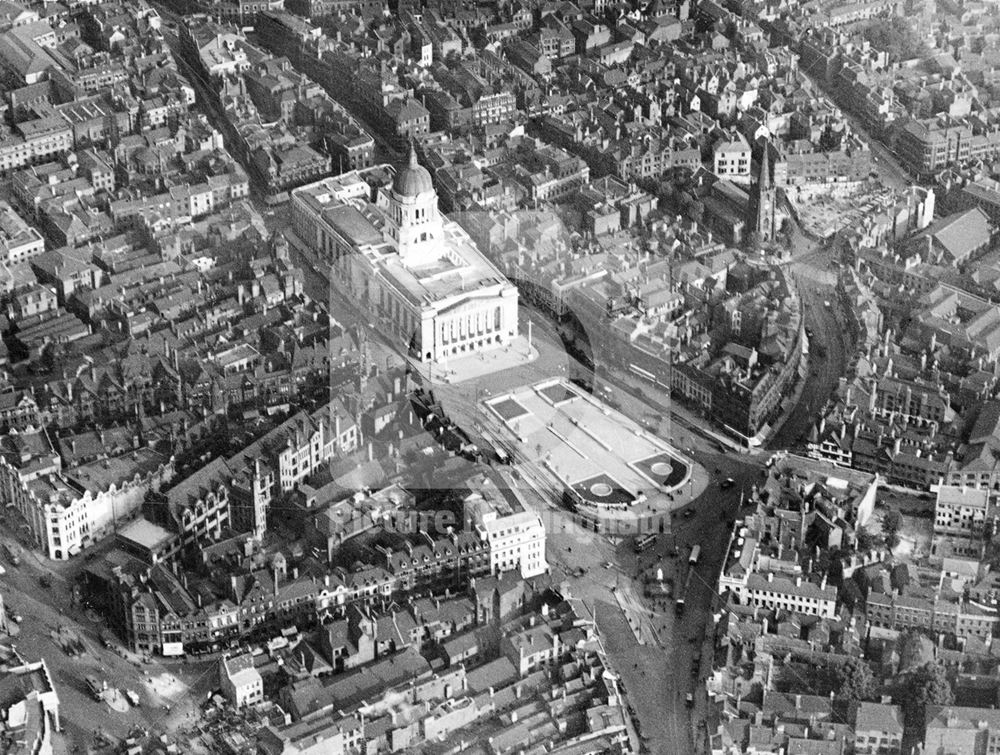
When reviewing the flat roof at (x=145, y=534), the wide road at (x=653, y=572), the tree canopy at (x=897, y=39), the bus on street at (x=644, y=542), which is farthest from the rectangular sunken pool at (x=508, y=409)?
the tree canopy at (x=897, y=39)

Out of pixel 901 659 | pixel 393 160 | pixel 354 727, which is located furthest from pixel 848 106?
pixel 354 727

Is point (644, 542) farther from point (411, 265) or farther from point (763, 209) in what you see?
point (763, 209)

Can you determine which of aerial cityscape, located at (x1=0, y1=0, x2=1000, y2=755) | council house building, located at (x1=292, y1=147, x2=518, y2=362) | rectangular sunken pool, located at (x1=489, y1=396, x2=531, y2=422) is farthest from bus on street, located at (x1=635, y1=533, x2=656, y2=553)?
council house building, located at (x1=292, y1=147, x2=518, y2=362)

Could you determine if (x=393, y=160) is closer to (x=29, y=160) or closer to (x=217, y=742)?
(x=29, y=160)

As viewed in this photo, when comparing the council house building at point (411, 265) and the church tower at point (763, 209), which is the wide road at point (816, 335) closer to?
the church tower at point (763, 209)

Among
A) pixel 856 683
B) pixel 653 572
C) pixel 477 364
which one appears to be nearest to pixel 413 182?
pixel 477 364

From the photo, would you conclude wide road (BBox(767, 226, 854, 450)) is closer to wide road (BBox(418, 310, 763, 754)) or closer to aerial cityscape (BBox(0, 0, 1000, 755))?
aerial cityscape (BBox(0, 0, 1000, 755))
